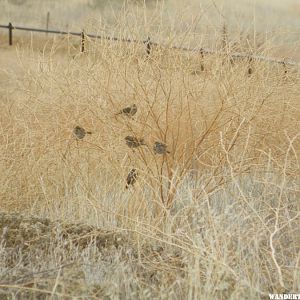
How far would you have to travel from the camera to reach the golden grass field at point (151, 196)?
7.25 feet

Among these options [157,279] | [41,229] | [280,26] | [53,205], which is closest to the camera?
[157,279]

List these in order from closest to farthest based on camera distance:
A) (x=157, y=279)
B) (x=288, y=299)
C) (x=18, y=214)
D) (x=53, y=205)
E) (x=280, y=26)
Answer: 1. (x=288, y=299)
2. (x=157, y=279)
3. (x=18, y=214)
4. (x=53, y=205)
5. (x=280, y=26)

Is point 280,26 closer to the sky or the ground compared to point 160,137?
closer to the sky

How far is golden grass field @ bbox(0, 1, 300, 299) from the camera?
7.25ft

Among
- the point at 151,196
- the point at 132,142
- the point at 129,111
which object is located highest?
the point at 129,111

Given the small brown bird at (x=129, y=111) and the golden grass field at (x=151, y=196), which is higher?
the small brown bird at (x=129, y=111)

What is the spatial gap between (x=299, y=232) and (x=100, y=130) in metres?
1.46

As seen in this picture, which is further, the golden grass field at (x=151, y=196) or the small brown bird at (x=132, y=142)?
the small brown bird at (x=132, y=142)

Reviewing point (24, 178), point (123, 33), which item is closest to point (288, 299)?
point (123, 33)

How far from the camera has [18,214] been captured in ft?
10.4

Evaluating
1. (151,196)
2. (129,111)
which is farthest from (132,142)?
(151,196)

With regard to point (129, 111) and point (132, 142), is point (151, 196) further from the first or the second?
point (129, 111)

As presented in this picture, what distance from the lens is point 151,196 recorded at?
334 centimetres

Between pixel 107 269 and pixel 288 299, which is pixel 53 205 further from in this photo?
pixel 288 299
